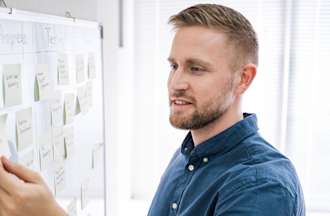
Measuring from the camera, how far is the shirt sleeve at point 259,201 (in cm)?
88

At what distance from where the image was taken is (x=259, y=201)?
886 mm

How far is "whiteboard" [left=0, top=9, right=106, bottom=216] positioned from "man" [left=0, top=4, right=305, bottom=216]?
0.38 meters

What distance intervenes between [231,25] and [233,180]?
1.46ft

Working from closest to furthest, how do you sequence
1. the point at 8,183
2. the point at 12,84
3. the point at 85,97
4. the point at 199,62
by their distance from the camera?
the point at 8,183, the point at 12,84, the point at 199,62, the point at 85,97

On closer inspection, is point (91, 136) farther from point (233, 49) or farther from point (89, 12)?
point (233, 49)

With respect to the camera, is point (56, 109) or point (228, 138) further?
point (56, 109)

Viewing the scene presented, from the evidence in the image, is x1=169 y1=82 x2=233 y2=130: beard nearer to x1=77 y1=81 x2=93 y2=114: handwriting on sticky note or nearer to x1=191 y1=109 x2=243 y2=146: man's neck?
x1=191 y1=109 x2=243 y2=146: man's neck

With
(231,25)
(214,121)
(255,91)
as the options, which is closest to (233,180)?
(214,121)

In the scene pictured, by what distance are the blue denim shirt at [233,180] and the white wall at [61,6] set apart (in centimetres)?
63

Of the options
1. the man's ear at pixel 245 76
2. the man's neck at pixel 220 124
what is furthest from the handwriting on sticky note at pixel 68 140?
the man's ear at pixel 245 76

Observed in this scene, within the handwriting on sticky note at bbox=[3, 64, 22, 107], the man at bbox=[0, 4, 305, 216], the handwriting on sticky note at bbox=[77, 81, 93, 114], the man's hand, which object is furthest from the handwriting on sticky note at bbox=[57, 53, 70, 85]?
the man's hand

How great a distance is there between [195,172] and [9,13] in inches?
25.7

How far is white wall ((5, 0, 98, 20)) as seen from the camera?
1110mm

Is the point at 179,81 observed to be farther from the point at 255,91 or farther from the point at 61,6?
the point at 255,91
